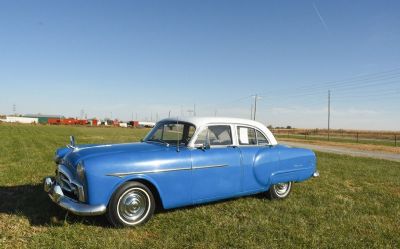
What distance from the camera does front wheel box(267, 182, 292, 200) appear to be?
674 centimetres

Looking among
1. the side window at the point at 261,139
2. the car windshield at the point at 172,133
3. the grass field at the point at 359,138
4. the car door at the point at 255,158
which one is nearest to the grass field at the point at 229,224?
the car door at the point at 255,158

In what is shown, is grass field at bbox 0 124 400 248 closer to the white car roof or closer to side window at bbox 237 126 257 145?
side window at bbox 237 126 257 145

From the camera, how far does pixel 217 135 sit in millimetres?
6082

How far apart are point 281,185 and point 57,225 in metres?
4.20

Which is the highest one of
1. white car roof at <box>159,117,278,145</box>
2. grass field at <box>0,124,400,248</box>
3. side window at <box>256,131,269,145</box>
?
white car roof at <box>159,117,278,145</box>

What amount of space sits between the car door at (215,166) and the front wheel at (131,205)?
772 millimetres

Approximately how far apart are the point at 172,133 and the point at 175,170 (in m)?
1.09

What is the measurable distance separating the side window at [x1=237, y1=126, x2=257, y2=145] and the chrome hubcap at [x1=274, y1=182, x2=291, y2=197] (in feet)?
3.48

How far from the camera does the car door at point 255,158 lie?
20.1 feet

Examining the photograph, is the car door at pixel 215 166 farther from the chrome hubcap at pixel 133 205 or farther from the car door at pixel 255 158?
the chrome hubcap at pixel 133 205

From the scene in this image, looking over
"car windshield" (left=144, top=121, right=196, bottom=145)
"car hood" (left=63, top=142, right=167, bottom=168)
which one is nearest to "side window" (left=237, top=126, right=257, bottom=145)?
"car windshield" (left=144, top=121, right=196, bottom=145)

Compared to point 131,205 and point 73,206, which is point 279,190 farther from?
point 73,206

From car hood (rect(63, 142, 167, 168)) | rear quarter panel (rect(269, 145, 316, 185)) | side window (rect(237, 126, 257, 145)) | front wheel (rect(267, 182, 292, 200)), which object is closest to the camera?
car hood (rect(63, 142, 167, 168))

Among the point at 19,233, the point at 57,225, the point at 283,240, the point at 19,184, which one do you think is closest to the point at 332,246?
the point at 283,240
